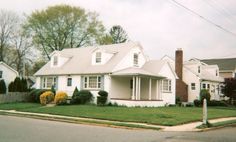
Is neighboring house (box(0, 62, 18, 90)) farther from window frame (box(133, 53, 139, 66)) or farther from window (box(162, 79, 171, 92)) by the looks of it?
window (box(162, 79, 171, 92))

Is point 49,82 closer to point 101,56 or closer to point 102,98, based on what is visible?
point 101,56

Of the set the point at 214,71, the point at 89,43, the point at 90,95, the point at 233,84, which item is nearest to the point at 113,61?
the point at 90,95

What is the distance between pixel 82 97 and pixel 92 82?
2209 millimetres

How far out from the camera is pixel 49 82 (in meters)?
43.2

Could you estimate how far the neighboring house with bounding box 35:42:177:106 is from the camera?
119ft

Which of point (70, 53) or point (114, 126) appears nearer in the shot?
point (114, 126)

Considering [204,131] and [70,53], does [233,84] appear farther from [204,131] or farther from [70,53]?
[204,131]

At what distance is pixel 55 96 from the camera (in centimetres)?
3716

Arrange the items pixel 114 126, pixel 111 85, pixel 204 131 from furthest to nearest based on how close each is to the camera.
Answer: pixel 111 85 → pixel 114 126 → pixel 204 131

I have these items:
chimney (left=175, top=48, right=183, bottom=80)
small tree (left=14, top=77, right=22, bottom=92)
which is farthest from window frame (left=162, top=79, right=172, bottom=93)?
small tree (left=14, top=77, right=22, bottom=92)

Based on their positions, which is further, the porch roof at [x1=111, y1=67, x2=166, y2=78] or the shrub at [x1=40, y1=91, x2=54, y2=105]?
the shrub at [x1=40, y1=91, x2=54, y2=105]

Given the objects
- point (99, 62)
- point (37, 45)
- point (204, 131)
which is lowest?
point (204, 131)

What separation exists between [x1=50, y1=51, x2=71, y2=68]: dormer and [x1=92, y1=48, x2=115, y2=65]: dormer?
5614 millimetres

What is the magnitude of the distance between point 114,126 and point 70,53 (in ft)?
87.5
